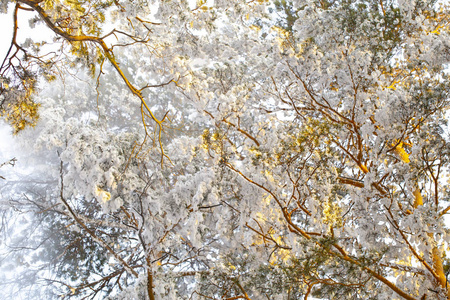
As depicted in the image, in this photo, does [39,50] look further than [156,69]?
No

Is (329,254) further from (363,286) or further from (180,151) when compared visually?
(180,151)

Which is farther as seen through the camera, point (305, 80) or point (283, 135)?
point (305, 80)

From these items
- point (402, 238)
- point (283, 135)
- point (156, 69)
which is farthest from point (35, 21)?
point (402, 238)

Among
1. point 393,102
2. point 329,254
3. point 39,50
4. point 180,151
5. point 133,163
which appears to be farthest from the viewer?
point 180,151

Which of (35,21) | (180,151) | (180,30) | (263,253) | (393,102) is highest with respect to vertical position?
(180,30)

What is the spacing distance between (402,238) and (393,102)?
189 cm

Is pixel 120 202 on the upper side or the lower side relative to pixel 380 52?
lower

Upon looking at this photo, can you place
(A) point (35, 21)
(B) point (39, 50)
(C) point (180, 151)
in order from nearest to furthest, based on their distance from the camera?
(A) point (35, 21), (B) point (39, 50), (C) point (180, 151)

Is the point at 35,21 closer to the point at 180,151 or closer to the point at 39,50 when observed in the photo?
the point at 39,50

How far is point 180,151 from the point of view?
22.2 feet

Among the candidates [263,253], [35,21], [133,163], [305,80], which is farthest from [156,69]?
[263,253]

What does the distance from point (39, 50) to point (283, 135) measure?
363 centimetres

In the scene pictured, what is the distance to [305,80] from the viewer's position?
5.59 metres

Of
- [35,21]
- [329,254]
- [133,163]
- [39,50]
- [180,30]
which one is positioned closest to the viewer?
[35,21]
